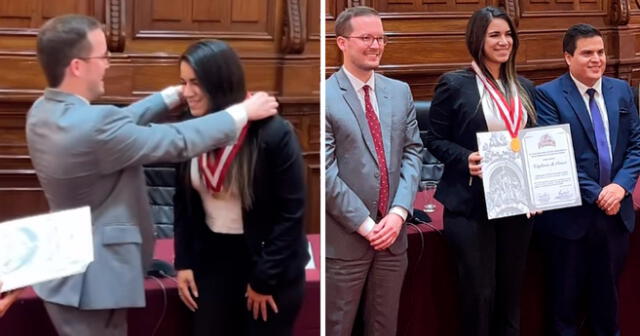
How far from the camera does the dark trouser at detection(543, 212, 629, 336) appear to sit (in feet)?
7.74

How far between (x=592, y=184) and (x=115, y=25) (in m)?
1.53

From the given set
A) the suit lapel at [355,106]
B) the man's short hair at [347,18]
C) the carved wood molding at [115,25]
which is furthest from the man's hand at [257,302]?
the man's short hair at [347,18]

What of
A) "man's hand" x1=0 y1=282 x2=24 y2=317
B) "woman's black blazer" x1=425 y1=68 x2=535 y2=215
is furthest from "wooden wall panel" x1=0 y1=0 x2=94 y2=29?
"woman's black blazer" x1=425 y1=68 x2=535 y2=215

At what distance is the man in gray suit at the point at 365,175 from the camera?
1.90 m

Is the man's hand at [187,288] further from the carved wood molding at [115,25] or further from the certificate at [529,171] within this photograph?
the certificate at [529,171]

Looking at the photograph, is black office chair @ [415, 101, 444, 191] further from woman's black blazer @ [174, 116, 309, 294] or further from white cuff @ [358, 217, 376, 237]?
woman's black blazer @ [174, 116, 309, 294]

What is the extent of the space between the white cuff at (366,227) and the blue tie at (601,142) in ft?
2.62

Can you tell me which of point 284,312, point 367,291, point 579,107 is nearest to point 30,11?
point 284,312

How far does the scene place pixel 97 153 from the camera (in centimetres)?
127

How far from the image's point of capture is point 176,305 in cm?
140

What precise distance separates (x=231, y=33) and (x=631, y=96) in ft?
4.97

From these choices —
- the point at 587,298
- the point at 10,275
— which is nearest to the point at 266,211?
the point at 10,275

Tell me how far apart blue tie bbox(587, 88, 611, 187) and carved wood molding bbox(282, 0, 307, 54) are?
1.21 metres

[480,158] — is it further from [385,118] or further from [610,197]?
[610,197]
